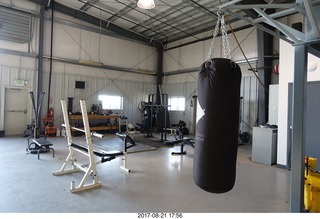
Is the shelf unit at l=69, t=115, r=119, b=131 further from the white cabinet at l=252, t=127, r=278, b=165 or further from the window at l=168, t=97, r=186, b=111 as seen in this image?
the white cabinet at l=252, t=127, r=278, b=165

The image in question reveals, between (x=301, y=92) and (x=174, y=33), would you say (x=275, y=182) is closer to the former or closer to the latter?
(x=301, y=92)

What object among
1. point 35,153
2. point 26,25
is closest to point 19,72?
point 26,25

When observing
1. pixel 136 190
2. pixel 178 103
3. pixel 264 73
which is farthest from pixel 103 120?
pixel 136 190

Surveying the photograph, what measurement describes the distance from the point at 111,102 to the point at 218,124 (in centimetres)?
918

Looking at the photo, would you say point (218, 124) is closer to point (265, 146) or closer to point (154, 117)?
point (265, 146)

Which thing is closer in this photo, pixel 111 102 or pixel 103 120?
pixel 103 120

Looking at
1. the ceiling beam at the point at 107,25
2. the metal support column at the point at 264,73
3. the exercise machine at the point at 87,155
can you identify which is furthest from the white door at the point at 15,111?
the metal support column at the point at 264,73

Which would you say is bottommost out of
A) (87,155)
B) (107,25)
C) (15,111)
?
(87,155)

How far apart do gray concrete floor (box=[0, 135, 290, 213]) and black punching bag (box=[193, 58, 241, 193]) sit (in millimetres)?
1223

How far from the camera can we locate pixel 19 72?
7930mm

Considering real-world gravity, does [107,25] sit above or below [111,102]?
above

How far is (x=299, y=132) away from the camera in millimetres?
1710

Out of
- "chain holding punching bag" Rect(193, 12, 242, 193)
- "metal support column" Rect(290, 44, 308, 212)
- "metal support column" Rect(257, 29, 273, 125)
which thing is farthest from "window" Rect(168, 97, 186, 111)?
"chain holding punching bag" Rect(193, 12, 242, 193)

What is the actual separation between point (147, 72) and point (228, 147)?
10179 millimetres
